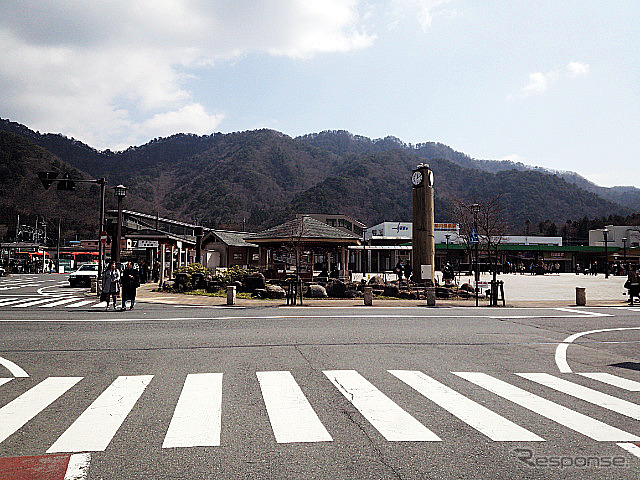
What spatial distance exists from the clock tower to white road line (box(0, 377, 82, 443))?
25.7m

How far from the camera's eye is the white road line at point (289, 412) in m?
5.51

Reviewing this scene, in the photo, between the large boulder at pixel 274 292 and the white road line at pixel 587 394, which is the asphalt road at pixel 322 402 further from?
the large boulder at pixel 274 292

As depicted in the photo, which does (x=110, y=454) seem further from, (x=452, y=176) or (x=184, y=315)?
(x=452, y=176)

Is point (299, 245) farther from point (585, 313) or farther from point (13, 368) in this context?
point (13, 368)

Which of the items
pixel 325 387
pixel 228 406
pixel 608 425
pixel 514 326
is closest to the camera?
pixel 608 425

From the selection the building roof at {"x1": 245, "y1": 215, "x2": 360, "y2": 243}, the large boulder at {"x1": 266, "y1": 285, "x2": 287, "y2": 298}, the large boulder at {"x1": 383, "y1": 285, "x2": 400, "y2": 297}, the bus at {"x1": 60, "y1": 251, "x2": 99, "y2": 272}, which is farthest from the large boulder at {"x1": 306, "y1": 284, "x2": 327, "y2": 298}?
the bus at {"x1": 60, "y1": 251, "x2": 99, "y2": 272}

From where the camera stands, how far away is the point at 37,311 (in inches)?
766

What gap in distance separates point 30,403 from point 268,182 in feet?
486

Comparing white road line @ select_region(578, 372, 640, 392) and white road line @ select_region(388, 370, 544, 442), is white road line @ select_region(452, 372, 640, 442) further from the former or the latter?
white road line @ select_region(578, 372, 640, 392)

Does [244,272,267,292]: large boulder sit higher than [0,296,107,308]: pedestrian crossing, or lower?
higher

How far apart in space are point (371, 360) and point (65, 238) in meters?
106

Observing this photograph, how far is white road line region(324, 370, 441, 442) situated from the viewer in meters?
5.55

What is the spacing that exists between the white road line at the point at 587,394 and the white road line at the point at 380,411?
268 cm

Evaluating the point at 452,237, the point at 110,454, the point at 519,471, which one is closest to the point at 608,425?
the point at 519,471
